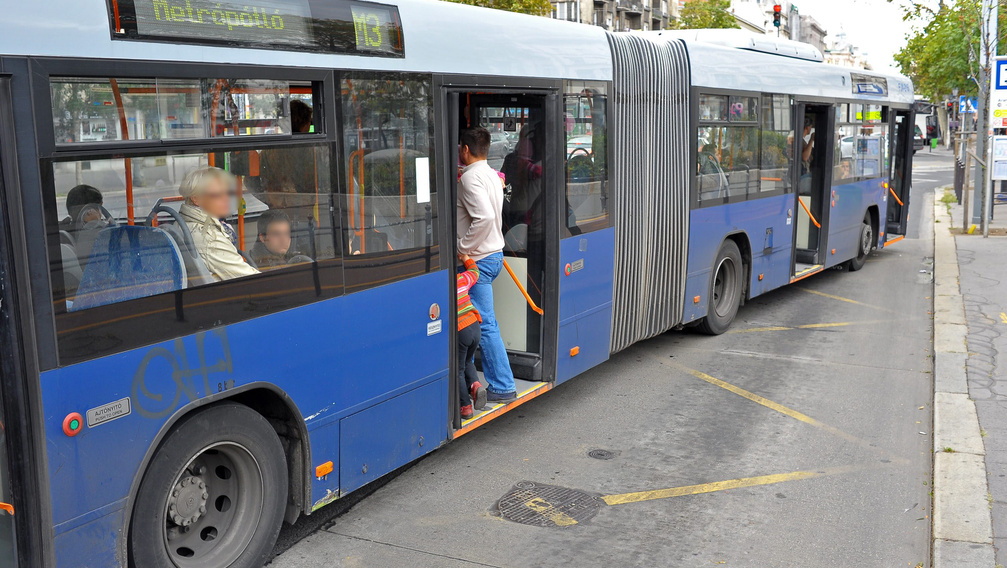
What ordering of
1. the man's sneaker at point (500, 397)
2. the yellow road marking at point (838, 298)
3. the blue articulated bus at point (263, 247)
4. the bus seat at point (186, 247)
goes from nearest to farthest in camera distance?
the blue articulated bus at point (263, 247) → the bus seat at point (186, 247) → the man's sneaker at point (500, 397) → the yellow road marking at point (838, 298)

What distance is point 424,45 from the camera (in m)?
4.95

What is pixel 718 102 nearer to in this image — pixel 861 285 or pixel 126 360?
pixel 861 285

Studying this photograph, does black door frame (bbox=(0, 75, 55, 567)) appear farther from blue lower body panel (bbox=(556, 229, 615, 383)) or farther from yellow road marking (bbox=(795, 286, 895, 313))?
yellow road marking (bbox=(795, 286, 895, 313))

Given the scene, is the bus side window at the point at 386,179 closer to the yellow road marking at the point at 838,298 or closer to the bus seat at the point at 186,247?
the bus seat at the point at 186,247

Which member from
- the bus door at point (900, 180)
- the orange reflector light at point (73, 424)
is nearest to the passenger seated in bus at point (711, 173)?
the orange reflector light at point (73, 424)

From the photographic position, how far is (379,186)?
15.4ft

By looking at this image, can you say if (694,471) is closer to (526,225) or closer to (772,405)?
(772,405)

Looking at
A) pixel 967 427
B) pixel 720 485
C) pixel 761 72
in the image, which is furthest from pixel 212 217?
pixel 761 72

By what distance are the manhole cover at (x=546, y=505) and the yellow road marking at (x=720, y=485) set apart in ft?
0.49

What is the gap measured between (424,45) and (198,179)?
1.70 m

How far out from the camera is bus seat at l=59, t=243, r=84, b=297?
3197mm

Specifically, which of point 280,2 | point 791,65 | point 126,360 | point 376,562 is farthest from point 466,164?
point 791,65

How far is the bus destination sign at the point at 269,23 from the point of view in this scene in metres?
3.44

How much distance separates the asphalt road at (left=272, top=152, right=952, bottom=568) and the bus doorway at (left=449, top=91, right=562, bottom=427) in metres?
0.58
